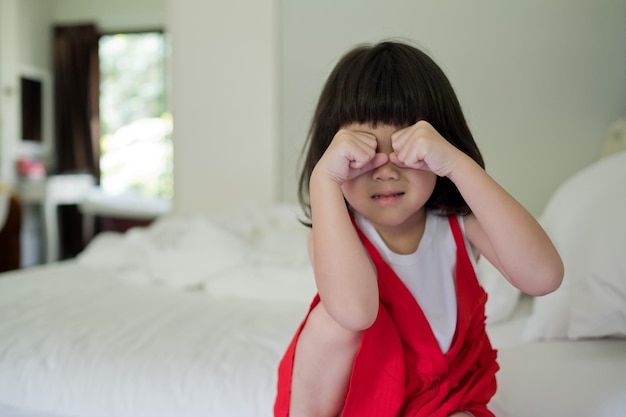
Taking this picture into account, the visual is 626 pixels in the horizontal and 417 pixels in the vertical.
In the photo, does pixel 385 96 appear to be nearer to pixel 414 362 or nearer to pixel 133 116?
pixel 414 362

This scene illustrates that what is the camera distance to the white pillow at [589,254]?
84cm

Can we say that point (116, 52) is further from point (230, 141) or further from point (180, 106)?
point (230, 141)

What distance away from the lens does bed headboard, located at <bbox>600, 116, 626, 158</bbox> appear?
85cm

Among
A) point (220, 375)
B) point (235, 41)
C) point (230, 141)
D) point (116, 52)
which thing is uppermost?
point (116, 52)

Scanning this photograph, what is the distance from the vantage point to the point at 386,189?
0.64 m

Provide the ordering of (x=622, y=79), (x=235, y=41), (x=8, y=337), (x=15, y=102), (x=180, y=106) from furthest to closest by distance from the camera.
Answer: (x=15, y=102) → (x=180, y=106) → (x=235, y=41) → (x=8, y=337) → (x=622, y=79)

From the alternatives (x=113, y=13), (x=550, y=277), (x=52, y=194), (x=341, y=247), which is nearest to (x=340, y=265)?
(x=341, y=247)

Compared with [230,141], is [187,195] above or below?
below

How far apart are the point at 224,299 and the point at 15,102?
3.63 metres

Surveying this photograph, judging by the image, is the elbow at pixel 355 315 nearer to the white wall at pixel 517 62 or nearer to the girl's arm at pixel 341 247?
the girl's arm at pixel 341 247

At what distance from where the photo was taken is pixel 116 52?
15.4ft

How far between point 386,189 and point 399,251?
118mm

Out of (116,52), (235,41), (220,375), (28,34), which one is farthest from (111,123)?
(220,375)

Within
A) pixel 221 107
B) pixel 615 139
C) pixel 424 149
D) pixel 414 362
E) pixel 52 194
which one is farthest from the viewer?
pixel 52 194
